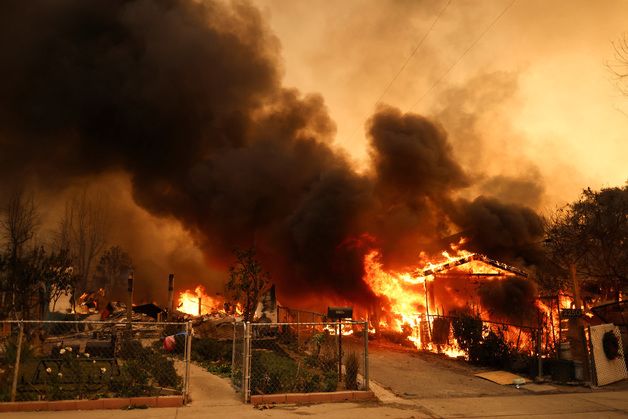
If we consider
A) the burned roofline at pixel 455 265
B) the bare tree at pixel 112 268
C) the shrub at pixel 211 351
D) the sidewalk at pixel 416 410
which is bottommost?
the sidewalk at pixel 416 410

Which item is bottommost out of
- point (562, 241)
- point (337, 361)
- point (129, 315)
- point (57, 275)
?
point (337, 361)

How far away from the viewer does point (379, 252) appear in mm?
23297

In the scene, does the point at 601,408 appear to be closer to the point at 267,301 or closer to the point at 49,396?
the point at 49,396

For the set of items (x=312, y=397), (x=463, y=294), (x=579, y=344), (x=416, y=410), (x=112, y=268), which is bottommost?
(x=416, y=410)

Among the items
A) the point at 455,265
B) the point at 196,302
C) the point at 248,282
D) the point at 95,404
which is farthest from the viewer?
the point at 196,302

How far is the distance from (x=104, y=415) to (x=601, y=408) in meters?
8.17

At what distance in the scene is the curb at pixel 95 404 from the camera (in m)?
7.15

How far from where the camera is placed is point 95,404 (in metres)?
7.35

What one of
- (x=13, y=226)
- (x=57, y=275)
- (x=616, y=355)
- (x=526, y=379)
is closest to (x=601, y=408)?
(x=526, y=379)

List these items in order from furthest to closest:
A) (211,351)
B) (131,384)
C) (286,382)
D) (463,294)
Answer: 1. (463,294)
2. (211,351)
3. (286,382)
4. (131,384)

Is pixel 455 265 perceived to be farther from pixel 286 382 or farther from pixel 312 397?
pixel 312 397

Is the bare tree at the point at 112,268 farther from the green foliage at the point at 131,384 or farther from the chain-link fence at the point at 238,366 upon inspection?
the green foliage at the point at 131,384

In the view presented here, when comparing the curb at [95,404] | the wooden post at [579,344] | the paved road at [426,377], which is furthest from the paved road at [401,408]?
the wooden post at [579,344]

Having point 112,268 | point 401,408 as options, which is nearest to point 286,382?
point 401,408
